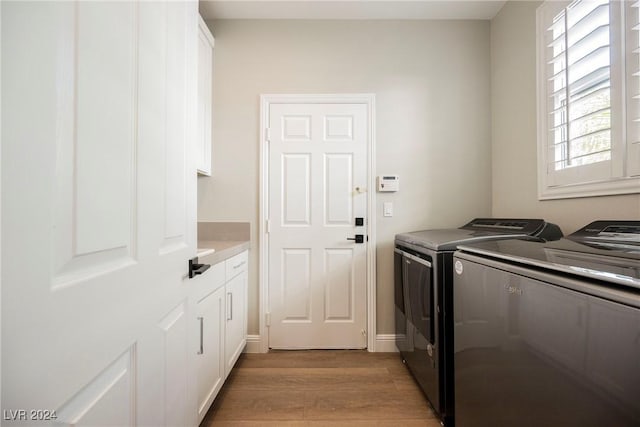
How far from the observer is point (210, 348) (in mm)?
1449

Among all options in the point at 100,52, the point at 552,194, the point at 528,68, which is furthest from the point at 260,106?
the point at 552,194

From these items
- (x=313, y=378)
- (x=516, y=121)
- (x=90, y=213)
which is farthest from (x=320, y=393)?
(x=516, y=121)

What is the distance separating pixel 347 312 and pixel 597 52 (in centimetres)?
216

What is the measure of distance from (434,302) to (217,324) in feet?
3.93

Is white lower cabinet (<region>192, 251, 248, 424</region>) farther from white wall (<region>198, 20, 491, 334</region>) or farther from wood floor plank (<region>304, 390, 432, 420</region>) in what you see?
wood floor plank (<region>304, 390, 432, 420</region>)

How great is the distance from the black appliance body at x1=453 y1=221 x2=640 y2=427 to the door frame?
3.40 feet

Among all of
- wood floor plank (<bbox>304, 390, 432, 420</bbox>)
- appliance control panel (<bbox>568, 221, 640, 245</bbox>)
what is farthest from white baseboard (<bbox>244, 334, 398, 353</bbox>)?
appliance control panel (<bbox>568, 221, 640, 245</bbox>)

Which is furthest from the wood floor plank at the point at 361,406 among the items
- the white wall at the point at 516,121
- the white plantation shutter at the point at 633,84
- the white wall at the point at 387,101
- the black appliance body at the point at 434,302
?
the white plantation shutter at the point at 633,84

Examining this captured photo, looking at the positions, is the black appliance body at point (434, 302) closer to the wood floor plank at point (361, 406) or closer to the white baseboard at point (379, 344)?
the wood floor plank at point (361, 406)

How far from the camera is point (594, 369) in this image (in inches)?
24.6

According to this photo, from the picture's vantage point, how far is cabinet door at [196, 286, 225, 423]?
1314 millimetres

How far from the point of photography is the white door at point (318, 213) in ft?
7.42

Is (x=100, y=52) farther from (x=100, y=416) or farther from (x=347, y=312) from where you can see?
(x=347, y=312)

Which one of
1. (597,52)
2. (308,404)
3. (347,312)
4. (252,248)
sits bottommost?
(308,404)
